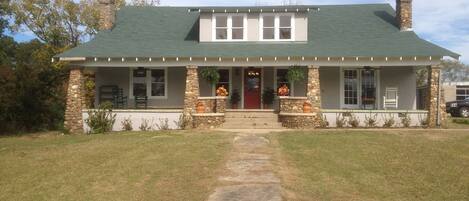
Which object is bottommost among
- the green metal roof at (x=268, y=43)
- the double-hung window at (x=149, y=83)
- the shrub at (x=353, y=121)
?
the shrub at (x=353, y=121)

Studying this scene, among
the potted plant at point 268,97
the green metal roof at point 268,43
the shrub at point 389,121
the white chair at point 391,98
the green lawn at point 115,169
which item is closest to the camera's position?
the green lawn at point 115,169

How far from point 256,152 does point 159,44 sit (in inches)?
456

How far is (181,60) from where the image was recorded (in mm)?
20797

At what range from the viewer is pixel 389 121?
20344 millimetres

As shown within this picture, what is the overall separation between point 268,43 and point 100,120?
26.9ft

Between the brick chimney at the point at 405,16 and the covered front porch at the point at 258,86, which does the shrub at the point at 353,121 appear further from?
the brick chimney at the point at 405,16

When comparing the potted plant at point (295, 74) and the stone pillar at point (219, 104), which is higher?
the potted plant at point (295, 74)

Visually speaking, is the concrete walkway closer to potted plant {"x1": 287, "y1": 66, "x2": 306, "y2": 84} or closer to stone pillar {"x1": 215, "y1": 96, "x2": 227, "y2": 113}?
stone pillar {"x1": 215, "y1": 96, "x2": 227, "y2": 113}

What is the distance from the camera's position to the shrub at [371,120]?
67.1 ft

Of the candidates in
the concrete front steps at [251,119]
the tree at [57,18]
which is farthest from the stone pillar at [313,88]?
the tree at [57,18]

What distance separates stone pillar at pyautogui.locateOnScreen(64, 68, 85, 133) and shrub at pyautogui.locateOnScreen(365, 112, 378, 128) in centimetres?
1164

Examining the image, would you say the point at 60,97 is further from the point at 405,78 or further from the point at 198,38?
the point at 405,78

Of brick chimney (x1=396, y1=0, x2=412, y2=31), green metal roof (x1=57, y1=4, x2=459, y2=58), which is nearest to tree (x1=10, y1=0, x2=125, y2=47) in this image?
green metal roof (x1=57, y1=4, x2=459, y2=58)

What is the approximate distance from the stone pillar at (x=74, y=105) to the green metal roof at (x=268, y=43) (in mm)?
1101
